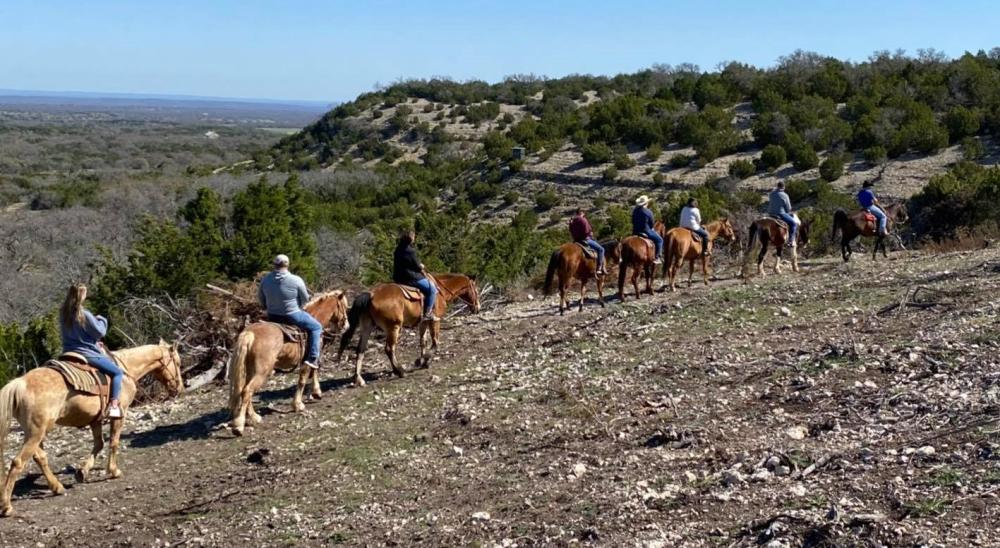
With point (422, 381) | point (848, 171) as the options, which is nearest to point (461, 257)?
point (422, 381)

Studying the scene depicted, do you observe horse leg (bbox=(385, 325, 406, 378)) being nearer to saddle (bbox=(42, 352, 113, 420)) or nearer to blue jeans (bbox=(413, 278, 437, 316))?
blue jeans (bbox=(413, 278, 437, 316))

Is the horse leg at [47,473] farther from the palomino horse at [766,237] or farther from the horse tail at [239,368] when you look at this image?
the palomino horse at [766,237]

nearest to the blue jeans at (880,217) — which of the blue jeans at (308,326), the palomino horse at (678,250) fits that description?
the palomino horse at (678,250)

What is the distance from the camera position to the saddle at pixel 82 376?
918 cm

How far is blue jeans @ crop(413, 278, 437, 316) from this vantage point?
13.2 metres

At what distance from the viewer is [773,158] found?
39031mm

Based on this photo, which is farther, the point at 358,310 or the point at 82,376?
the point at 358,310

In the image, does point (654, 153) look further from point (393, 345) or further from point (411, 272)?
point (393, 345)

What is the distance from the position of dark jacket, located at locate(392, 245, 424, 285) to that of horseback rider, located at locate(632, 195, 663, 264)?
20.8 ft

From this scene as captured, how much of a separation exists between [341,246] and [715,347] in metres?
18.5

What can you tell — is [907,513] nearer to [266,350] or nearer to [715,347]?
[715,347]

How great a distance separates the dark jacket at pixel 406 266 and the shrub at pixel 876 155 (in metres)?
29.9

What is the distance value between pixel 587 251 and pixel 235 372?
8177mm

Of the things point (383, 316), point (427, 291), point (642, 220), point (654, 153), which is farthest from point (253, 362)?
point (654, 153)
